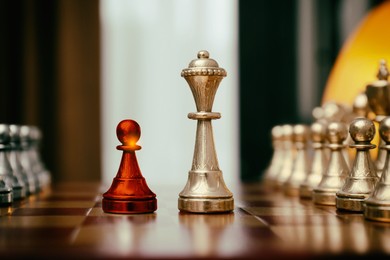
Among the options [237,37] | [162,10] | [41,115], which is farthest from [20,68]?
[237,37]

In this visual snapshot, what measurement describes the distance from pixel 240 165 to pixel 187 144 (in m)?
0.40

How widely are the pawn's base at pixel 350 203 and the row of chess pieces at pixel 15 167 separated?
31.8 inches

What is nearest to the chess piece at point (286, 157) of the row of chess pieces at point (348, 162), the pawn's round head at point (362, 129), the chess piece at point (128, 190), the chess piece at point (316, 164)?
the row of chess pieces at point (348, 162)

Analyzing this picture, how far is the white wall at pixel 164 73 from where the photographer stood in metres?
3.92

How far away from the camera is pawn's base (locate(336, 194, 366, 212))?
128 cm

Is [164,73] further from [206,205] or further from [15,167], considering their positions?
[206,205]

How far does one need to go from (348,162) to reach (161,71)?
2.45 metres

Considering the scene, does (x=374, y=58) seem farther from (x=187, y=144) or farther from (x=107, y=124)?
(x=107, y=124)

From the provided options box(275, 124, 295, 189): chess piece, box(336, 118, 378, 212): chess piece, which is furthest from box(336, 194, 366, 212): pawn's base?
box(275, 124, 295, 189): chess piece

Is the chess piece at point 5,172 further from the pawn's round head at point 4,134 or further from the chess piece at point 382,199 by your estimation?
the chess piece at point 382,199

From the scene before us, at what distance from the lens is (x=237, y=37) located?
3979mm

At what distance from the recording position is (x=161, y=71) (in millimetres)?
3957

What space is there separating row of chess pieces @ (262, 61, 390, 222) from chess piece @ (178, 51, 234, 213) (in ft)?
0.94

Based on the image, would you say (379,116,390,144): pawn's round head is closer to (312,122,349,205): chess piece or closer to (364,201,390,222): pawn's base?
(364,201,390,222): pawn's base
